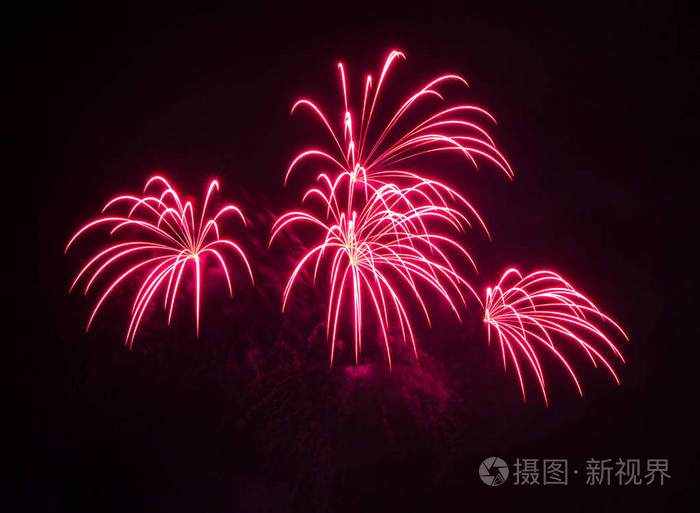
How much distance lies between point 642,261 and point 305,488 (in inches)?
287

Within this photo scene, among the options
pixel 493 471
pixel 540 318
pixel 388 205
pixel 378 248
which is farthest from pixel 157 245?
pixel 493 471

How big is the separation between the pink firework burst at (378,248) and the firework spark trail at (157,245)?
1094 millimetres

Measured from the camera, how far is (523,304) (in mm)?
9125

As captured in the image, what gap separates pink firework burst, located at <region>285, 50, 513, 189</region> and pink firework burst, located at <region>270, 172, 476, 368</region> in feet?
1.16

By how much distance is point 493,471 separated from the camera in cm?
881

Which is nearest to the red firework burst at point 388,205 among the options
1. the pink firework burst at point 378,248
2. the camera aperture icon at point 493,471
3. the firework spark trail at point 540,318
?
the pink firework burst at point 378,248

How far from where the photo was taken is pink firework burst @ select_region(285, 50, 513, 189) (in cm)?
911

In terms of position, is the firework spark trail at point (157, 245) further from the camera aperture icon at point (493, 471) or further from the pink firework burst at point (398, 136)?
the camera aperture icon at point (493, 471)

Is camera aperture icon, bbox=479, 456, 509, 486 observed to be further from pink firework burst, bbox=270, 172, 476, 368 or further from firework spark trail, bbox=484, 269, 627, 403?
pink firework burst, bbox=270, 172, 476, 368

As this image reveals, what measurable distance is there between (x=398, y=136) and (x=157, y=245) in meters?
4.29

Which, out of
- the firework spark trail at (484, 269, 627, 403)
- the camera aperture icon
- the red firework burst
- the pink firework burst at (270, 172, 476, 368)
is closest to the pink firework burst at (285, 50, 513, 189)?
the red firework burst

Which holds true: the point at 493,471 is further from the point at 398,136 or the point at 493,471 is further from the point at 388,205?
the point at 398,136

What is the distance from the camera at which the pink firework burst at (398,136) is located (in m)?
9.11

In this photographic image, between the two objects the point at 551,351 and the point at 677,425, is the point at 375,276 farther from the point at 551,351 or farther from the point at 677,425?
the point at 677,425
